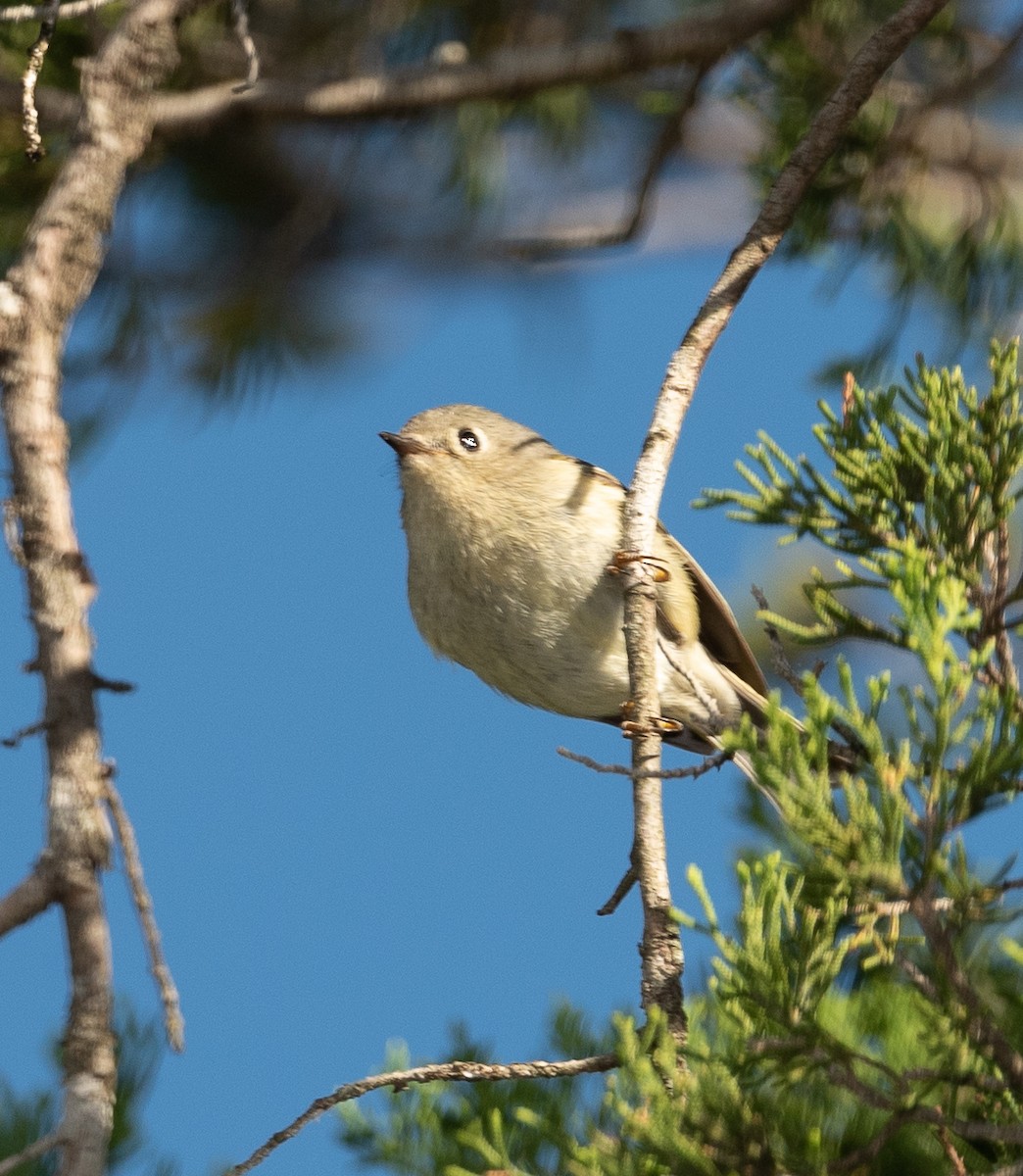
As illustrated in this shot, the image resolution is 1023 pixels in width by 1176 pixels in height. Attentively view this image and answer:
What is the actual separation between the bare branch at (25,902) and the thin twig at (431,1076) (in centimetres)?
39

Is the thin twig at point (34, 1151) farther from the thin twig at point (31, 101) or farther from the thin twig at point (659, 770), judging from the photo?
the thin twig at point (31, 101)

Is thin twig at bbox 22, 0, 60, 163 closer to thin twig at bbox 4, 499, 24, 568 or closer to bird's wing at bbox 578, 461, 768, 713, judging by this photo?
thin twig at bbox 4, 499, 24, 568

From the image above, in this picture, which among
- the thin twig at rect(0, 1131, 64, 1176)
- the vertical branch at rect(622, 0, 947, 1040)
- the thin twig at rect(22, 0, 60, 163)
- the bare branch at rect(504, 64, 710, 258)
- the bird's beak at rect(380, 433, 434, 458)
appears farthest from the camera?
the bird's beak at rect(380, 433, 434, 458)

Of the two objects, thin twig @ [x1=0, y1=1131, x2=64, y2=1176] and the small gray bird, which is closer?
thin twig @ [x1=0, y1=1131, x2=64, y2=1176]

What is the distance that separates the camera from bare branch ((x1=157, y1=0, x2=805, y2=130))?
2.74 meters

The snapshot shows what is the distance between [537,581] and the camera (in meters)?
2.81

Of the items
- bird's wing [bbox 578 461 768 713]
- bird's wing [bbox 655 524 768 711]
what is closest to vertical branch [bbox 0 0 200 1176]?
bird's wing [bbox 578 461 768 713]

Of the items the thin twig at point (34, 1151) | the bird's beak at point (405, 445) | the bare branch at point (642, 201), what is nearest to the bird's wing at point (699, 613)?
the bird's beak at point (405, 445)

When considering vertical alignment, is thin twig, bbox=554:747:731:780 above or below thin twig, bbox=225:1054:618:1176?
above

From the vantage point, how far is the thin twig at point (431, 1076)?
1.56m

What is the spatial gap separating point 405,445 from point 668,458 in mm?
1091

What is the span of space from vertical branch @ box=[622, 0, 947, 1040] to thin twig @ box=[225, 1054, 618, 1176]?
12cm

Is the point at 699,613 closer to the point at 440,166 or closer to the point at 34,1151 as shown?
the point at 440,166

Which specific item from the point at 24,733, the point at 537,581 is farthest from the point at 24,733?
the point at 537,581
